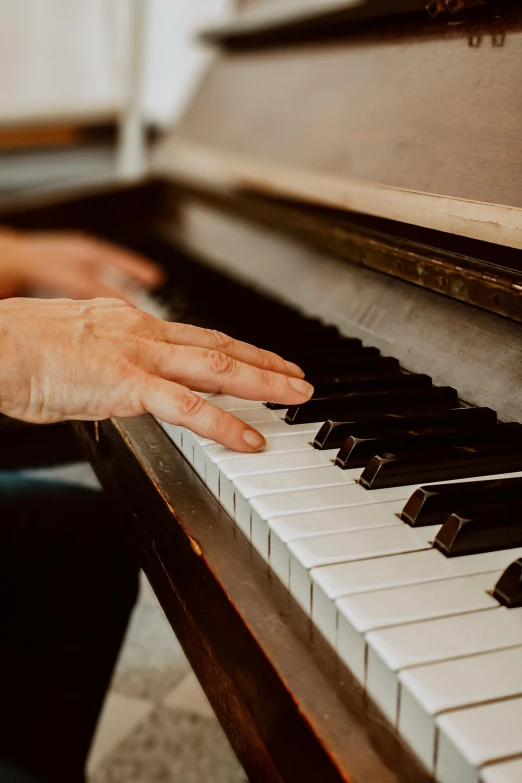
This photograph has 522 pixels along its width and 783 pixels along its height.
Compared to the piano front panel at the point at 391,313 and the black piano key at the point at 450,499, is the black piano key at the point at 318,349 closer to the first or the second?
the piano front panel at the point at 391,313

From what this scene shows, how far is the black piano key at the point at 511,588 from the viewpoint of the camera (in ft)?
1.75

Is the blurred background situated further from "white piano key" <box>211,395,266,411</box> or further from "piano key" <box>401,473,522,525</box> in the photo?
"piano key" <box>401,473,522,525</box>

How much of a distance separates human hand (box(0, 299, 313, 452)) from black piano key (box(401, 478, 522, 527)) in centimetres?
25

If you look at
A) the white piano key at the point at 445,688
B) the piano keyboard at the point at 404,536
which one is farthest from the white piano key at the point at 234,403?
the white piano key at the point at 445,688

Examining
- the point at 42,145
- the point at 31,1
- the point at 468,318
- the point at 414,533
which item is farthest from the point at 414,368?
the point at 31,1

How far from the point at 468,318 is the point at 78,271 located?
1.02m

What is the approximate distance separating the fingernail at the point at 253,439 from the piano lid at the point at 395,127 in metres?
0.36

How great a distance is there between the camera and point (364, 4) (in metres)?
1.32

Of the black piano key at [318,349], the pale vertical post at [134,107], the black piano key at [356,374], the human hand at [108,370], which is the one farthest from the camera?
the pale vertical post at [134,107]

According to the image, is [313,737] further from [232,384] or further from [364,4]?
[364,4]

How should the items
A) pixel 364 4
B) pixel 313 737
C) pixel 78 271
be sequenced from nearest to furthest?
pixel 313 737 < pixel 364 4 < pixel 78 271

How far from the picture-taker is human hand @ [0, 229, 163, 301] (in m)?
1.60

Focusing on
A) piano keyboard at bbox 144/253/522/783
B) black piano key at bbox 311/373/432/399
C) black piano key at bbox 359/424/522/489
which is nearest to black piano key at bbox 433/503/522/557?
piano keyboard at bbox 144/253/522/783

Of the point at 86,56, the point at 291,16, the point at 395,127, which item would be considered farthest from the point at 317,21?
the point at 86,56
